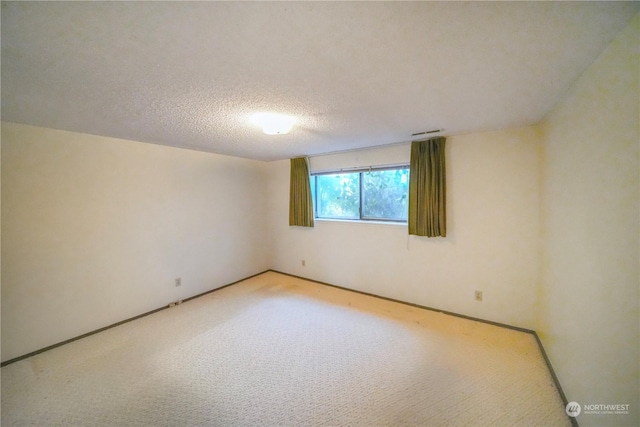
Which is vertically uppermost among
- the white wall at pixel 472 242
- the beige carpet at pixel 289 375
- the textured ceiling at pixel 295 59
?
the textured ceiling at pixel 295 59

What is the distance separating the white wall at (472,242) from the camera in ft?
7.50

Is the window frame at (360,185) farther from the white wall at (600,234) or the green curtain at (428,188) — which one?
the white wall at (600,234)

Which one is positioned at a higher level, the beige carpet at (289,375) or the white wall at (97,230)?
the white wall at (97,230)

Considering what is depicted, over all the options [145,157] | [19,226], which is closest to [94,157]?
[145,157]

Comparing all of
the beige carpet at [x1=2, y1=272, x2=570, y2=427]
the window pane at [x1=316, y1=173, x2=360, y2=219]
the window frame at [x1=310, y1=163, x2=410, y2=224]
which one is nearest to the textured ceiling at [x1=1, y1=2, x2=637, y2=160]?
the window frame at [x1=310, y1=163, x2=410, y2=224]

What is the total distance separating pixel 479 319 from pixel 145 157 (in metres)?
4.51

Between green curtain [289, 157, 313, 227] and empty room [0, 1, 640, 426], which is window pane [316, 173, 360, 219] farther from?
green curtain [289, 157, 313, 227]

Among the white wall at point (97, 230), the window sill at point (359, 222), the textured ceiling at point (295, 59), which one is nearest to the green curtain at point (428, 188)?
the window sill at point (359, 222)

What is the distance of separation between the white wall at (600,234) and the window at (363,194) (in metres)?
1.56

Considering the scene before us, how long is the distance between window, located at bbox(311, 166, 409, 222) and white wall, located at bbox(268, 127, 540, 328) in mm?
186

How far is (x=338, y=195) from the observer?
374cm

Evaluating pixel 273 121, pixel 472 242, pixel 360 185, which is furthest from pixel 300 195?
pixel 472 242

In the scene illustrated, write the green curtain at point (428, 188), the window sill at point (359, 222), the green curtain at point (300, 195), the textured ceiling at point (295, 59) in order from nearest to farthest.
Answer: the textured ceiling at point (295, 59)
the green curtain at point (428, 188)
the window sill at point (359, 222)
the green curtain at point (300, 195)

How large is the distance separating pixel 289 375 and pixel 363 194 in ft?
8.18
